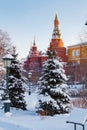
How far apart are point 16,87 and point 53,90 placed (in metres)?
4.48

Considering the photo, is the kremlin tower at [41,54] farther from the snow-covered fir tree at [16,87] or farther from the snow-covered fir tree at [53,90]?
the snow-covered fir tree at [53,90]

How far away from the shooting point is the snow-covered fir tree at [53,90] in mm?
19469

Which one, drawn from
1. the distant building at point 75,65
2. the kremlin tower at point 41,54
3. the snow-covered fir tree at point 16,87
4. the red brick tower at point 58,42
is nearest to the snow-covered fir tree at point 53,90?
the snow-covered fir tree at point 16,87

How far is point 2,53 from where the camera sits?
38.8 meters

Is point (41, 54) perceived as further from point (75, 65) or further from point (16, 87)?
point (16, 87)

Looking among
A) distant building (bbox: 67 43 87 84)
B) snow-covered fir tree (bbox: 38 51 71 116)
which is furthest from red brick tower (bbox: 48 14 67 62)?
snow-covered fir tree (bbox: 38 51 71 116)

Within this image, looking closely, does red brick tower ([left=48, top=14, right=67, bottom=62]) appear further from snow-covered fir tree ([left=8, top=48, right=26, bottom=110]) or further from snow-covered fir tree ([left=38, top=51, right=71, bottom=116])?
snow-covered fir tree ([left=38, top=51, right=71, bottom=116])

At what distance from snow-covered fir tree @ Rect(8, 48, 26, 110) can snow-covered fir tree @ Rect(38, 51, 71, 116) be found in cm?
359

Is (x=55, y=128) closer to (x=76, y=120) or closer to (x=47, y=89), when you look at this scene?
(x=76, y=120)

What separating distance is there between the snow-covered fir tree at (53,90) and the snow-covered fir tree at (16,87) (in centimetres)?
359

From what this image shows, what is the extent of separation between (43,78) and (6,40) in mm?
22735

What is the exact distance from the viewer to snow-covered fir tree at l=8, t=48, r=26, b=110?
2347cm

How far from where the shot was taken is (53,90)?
19.7 meters

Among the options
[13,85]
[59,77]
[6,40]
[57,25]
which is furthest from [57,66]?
[57,25]
